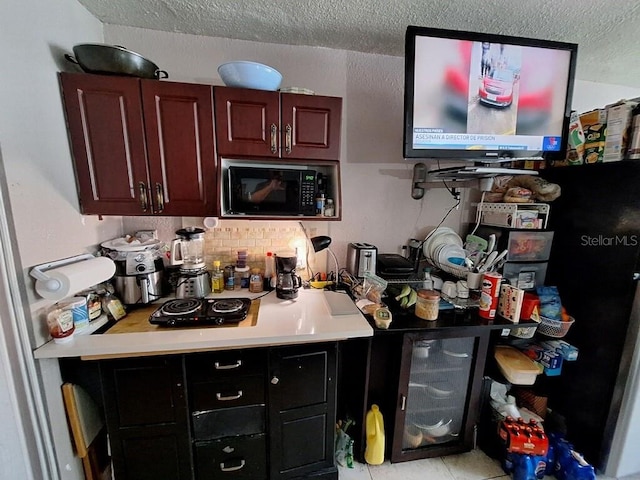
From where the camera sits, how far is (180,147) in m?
1.26

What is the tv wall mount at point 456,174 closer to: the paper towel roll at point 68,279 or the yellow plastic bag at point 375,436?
the yellow plastic bag at point 375,436

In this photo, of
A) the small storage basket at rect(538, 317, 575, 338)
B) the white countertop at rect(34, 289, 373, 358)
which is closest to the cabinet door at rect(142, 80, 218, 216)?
the white countertop at rect(34, 289, 373, 358)

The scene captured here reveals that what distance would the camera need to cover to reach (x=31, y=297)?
0.96 meters

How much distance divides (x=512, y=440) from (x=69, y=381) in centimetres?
217

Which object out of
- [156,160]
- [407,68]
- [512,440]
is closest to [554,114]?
[407,68]

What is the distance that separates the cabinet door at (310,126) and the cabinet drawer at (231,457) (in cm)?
138

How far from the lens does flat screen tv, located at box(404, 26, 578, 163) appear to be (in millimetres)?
1244

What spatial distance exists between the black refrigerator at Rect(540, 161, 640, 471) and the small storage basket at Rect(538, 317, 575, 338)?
0.45ft

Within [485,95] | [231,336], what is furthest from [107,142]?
[485,95]

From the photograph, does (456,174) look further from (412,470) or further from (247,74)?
(412,470)

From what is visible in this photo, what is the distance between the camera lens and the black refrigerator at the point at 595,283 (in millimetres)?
1291

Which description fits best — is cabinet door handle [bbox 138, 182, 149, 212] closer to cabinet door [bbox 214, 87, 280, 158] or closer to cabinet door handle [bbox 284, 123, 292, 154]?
cabinet door [bbox 214, 87, 280, 158]

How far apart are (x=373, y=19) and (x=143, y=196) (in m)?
1.46

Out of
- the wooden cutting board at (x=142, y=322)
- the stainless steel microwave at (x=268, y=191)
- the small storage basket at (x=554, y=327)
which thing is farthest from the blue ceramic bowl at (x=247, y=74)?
the small storage basket at (x=554, y=327)
